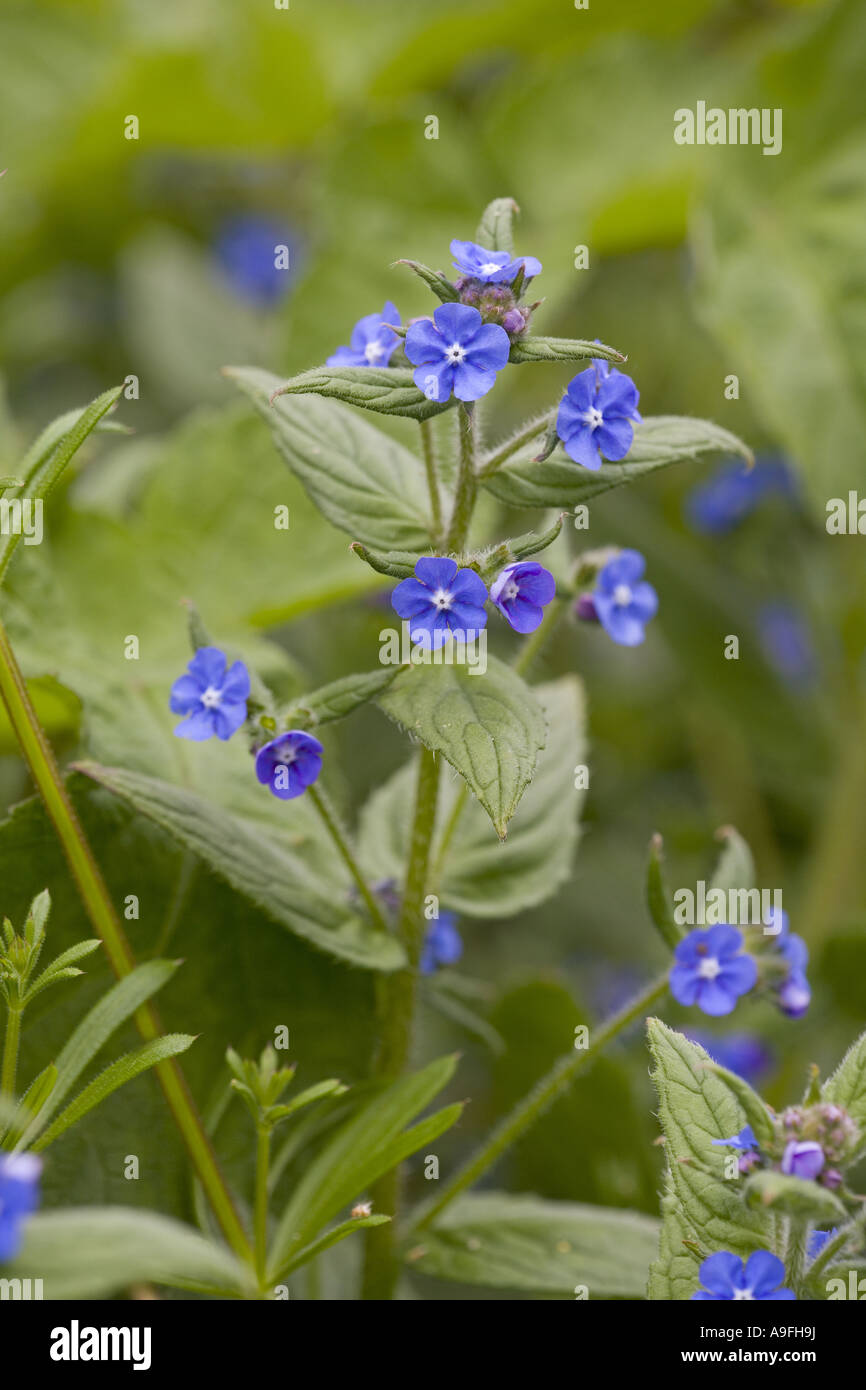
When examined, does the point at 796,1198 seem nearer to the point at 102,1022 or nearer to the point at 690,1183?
the point at 690,1183

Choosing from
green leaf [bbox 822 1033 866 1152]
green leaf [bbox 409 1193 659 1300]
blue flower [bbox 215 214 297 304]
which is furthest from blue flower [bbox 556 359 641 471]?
blue flower [bbox 215 214 297 304]

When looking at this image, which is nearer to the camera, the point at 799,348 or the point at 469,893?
the point at 469,893

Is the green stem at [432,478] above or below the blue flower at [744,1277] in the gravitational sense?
above

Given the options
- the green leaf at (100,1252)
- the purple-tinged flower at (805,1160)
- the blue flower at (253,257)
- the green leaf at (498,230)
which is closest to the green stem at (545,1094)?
the purple-tinged flower at (805,1160)

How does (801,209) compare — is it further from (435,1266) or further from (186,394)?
(435,1266)

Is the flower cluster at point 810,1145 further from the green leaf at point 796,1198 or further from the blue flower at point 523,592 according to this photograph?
the blue flower at point 523,592

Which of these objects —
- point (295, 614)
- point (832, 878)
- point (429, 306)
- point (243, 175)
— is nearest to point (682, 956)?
point (295, 614)

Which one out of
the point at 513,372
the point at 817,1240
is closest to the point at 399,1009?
the point at 817,1240
